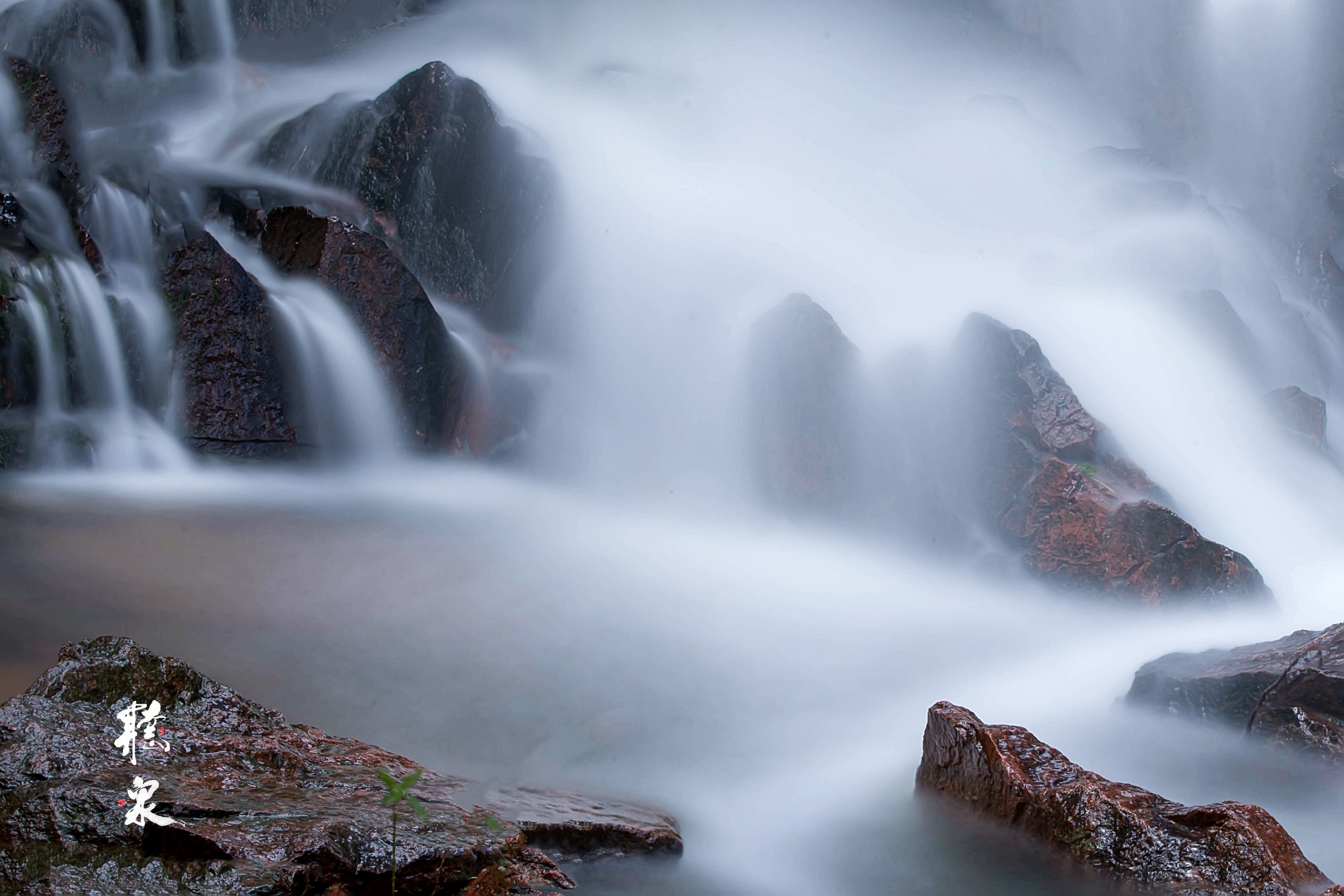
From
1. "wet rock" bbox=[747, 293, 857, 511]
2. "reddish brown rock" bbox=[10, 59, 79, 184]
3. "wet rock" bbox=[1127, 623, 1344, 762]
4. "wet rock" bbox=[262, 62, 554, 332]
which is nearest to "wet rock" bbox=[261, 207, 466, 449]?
"wet rock" bbox=[262, 62, 554, 332]

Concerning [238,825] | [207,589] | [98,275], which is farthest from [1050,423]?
[98,275]

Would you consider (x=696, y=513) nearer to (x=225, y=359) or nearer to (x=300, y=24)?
(x=225, y=359)

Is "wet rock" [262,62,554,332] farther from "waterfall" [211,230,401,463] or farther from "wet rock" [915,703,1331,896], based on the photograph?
"wet rock" [915,703,1331,896]

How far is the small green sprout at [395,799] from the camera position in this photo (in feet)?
5.43

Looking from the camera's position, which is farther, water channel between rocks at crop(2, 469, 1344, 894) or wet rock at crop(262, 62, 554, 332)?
wet rock at crop(262, 62, 554, 332)

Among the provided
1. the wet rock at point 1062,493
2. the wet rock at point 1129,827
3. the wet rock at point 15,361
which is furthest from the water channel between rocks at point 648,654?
the wet rock at point 15,361

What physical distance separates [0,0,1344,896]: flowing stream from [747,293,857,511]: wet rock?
25cm

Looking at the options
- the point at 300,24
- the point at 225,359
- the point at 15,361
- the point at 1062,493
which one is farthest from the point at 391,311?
the point at 300,24

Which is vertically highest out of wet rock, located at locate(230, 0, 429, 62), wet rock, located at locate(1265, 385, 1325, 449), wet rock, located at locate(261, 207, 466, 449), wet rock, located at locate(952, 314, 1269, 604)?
wet rock, located at locate(230, 0, 429, 62)

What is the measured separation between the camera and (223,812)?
215cm

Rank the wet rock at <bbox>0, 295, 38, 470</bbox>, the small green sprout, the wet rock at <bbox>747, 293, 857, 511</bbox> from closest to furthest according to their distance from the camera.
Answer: the small green sprout → the wet rock at <bbox>0, 295, 38, 470</bbox> → the wet rock at <bbox>747, 293, 857, 511</bbox>

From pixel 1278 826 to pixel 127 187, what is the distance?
31.2 feet

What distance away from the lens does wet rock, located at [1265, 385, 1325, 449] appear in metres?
10.6

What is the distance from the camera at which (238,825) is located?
2.12 m
